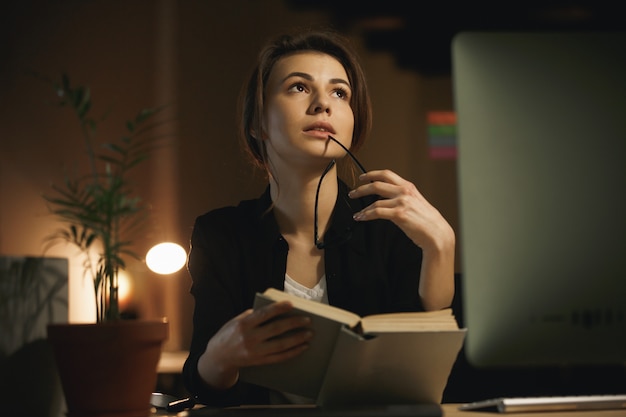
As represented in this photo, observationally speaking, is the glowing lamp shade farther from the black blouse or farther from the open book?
the open book

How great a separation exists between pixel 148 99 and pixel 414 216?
8.41ft

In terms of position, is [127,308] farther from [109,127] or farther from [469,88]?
[469,88]

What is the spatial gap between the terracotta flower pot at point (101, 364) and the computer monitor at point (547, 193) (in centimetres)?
40

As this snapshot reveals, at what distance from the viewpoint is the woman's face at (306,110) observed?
1479mm

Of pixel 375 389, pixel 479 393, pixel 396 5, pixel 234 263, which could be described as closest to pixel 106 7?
pixel 396 5

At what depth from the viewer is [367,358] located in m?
0.90

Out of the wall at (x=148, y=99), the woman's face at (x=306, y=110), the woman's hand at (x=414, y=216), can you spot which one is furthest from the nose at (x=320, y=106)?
the wall at (x=148, y=99)

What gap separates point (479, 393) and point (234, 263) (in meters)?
0.61

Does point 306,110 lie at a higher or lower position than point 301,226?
higher

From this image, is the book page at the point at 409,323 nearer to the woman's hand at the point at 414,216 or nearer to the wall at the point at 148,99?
the woman's hand at the point at 414,216

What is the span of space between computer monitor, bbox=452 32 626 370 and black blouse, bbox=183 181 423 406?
0.73 meters

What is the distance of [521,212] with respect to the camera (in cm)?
72

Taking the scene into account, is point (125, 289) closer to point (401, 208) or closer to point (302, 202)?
point (302, 202)

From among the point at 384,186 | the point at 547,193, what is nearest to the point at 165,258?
the point at 384,186
